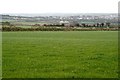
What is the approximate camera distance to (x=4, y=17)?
454 ft

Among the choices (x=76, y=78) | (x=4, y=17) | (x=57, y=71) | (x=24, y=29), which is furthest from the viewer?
(x=4, y=17)

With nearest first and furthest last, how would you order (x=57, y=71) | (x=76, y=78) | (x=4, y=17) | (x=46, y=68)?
(x=76, y=78), (x=57, y=71), (x=46, y=68), (x=4, y=17)

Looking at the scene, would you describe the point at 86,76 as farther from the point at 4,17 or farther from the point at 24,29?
the point at 4,17

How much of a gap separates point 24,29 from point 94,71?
97.9 meters

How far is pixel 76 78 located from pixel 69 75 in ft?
2.63

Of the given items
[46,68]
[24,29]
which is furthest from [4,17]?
[46,68]

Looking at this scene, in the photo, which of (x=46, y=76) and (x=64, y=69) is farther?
(x=64, y=69)

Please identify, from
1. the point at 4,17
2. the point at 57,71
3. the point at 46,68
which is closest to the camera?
the point at 57,71

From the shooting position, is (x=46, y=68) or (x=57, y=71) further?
(x=46, y=68)

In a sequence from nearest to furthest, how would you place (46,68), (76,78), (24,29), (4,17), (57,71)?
1. (76,78)
2. (57,71)
3. (46,68)
4. (24,29)
5. (4,17)

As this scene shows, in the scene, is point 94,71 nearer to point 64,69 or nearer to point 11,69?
point 64,69

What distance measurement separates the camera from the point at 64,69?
61.7 feet

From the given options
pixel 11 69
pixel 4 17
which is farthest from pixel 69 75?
pixel 4 17

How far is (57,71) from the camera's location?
703 inches
